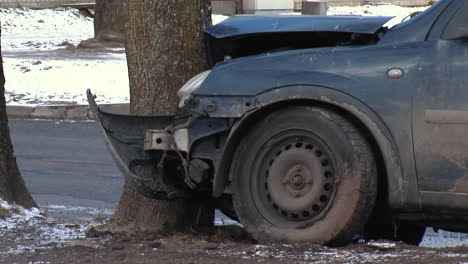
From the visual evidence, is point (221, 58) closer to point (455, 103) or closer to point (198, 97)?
point (198, 97)

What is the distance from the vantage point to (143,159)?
5527 mm

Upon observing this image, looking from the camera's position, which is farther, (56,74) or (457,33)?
(56,74)

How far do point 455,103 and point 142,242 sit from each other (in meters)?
1.93

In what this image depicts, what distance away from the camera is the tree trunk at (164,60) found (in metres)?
5.92

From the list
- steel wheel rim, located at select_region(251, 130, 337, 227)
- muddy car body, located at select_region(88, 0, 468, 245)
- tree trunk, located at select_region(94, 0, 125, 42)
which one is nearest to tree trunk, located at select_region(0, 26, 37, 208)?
muddy car body, located at select_region(88, 0, 468, 245)

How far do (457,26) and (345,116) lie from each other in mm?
735

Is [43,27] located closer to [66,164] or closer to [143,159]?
[66,164]

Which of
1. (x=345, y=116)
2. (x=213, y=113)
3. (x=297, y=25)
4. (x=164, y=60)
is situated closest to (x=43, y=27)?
(x=164, y=60)

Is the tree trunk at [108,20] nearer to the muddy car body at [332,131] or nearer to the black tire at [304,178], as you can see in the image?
the muddy car body at [332,131]

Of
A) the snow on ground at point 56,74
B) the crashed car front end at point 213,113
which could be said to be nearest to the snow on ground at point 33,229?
the crashed car front end at point 213,113

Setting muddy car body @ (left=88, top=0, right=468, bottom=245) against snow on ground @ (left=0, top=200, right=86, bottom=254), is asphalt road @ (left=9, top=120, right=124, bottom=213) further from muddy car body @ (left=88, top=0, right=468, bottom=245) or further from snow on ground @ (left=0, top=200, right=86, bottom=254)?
muddy car body @ (left=88, top=0, right=468, bottom=245)

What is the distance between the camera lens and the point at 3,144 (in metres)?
6.94

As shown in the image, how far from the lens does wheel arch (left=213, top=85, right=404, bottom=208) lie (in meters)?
4.92

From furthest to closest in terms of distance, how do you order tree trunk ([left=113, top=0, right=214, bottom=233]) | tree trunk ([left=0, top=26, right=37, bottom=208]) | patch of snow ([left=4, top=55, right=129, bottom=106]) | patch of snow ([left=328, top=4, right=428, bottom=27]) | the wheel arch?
patch of snow ([left=328, top=4, right=428, bottom=27]) → patch of snow ([left=4, top=55, right=129, bottom=106]) → tree trunk ([left=0, top=26, right=37, bottom=208]) → tree trunk ([left=113, top=0, right=214, bottom=233]) → the wheel arch
